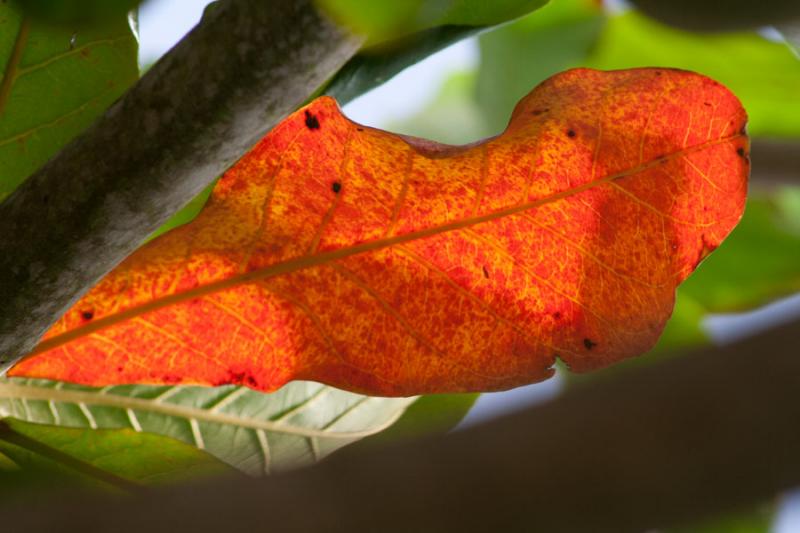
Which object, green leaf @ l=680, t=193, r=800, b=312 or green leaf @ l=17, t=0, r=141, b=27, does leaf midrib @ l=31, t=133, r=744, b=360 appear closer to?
green leaf @ l=17, t=0, r=141, b=27

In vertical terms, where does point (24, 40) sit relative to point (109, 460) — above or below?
above

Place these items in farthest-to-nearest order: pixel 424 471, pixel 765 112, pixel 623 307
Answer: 1. pixel 765 112
2. pixel 623 307
3. pixel 424 471

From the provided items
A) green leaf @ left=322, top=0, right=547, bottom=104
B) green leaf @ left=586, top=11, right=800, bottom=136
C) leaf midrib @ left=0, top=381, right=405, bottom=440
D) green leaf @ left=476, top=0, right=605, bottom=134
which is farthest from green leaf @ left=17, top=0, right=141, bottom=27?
green leaf @ left=586, top=11, right=800, bottom=136

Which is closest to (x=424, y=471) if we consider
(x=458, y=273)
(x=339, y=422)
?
(x=458, y=273)

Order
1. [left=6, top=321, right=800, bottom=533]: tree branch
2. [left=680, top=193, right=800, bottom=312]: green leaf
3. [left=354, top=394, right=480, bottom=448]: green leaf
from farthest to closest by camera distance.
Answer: [left=680, top=193, right=800, bottom=312]: green leaf
[left=354, top=394, right=480, bottom=448]: green leaf
[left=6, top=321, right=800, bottom=533]: tree branch

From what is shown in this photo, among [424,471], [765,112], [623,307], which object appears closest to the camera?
[424,471]

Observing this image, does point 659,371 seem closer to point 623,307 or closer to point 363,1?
point 363,1
